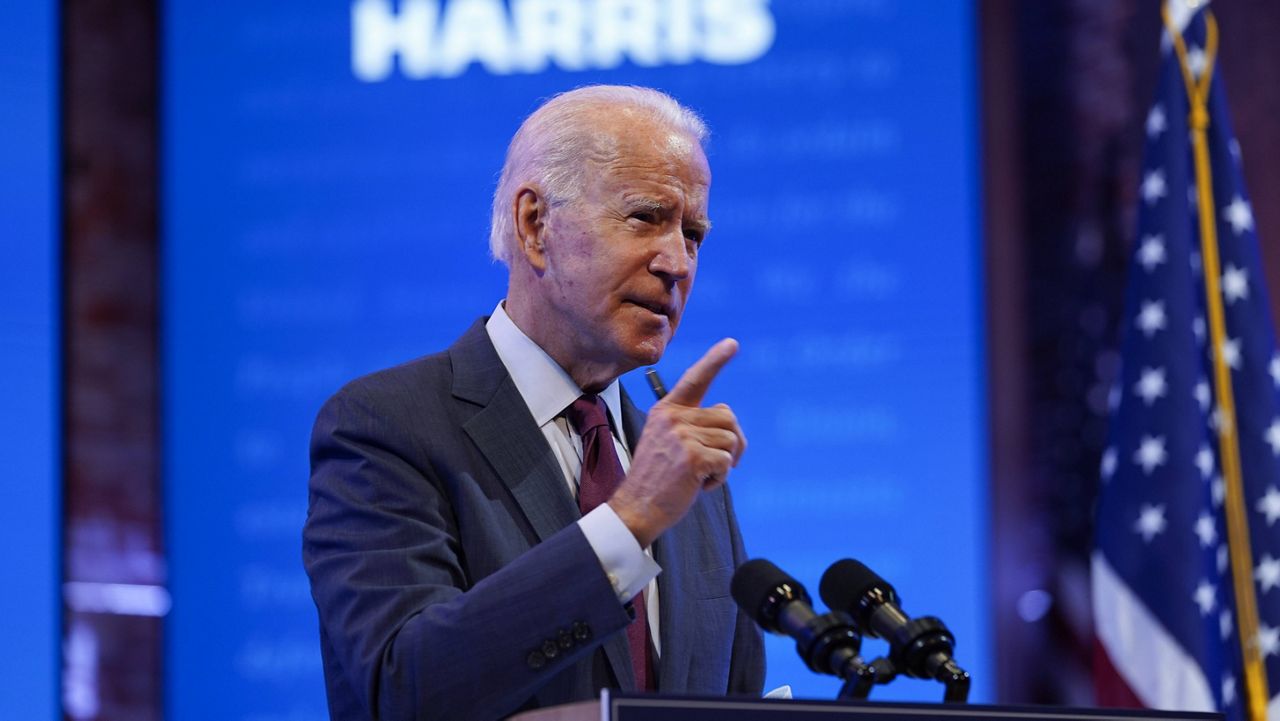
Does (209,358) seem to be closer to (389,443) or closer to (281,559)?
(281,559)

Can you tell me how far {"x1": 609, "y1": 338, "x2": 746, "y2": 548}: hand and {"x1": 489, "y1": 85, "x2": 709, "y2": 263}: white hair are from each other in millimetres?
535

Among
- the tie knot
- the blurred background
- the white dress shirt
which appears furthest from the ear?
the blurred background

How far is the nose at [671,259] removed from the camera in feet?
7.23

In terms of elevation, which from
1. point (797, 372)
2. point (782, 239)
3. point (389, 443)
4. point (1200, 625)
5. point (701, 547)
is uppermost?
point (782, 239)

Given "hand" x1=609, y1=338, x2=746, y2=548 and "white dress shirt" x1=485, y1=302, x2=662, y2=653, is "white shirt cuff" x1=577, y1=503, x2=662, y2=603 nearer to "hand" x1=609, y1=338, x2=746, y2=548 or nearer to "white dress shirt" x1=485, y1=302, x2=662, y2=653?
"hand" x1=609, y1=338, x2=746, y2=548

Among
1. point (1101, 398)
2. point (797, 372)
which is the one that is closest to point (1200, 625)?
point (1101, 398)

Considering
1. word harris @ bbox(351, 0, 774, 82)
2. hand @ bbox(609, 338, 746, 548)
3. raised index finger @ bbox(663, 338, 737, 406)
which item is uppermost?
word harris @ bbox(351, 0, 774, 82)

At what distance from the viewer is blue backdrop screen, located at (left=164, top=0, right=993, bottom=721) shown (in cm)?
416

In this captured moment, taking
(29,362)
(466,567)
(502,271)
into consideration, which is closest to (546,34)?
(502,271)

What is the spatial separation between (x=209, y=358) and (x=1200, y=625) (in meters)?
2.98

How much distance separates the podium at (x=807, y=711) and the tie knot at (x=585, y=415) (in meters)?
0.77

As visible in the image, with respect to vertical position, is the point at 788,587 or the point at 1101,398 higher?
the point at 1101,398

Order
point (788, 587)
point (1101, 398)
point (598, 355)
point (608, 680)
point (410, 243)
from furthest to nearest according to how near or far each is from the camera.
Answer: point (410, 243)
point (1101, 398)
point (598, 355)
point (608, 680)
point (788, 587)

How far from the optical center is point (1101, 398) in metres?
4.16
